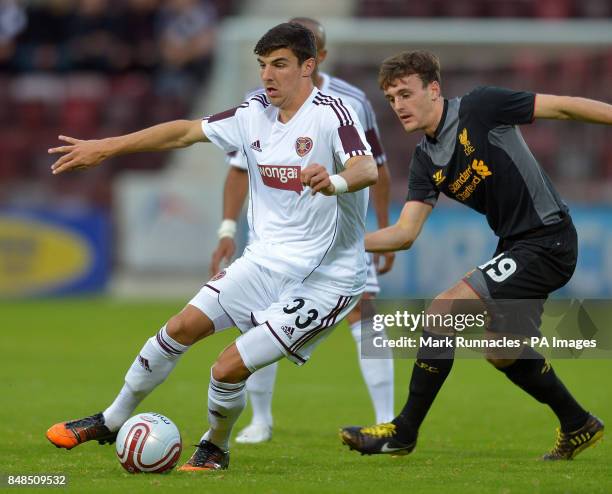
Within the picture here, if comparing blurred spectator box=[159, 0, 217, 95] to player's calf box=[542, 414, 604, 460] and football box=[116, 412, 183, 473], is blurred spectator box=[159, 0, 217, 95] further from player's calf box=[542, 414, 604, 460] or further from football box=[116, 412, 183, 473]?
football box=[116, 412, 183, 473]

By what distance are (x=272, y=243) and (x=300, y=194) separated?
32 cm

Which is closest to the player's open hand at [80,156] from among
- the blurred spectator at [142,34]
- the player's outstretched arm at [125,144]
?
the player's outstretched arm at [125,144]

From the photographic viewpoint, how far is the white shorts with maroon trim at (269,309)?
6441 mm

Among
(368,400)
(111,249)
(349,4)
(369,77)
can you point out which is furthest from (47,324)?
(349,4)

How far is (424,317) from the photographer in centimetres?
683

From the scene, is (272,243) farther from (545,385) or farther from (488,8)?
(488,8)

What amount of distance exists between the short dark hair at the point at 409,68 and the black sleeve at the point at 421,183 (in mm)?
448

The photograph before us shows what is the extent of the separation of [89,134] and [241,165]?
13.6m

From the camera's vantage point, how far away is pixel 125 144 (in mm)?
6492

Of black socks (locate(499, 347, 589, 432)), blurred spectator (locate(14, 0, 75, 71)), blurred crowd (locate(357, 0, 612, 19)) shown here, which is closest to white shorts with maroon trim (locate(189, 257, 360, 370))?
black socks (locate(499, 347, 589, 432))

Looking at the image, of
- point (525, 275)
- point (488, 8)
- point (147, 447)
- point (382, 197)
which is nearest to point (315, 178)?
point (525, 275)

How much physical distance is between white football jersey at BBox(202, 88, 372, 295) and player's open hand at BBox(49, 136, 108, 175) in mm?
606

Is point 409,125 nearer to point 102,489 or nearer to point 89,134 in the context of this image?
point 102,489

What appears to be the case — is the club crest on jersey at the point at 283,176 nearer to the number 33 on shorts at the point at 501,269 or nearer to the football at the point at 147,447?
the number 33 on shorts at the point at 501,269
